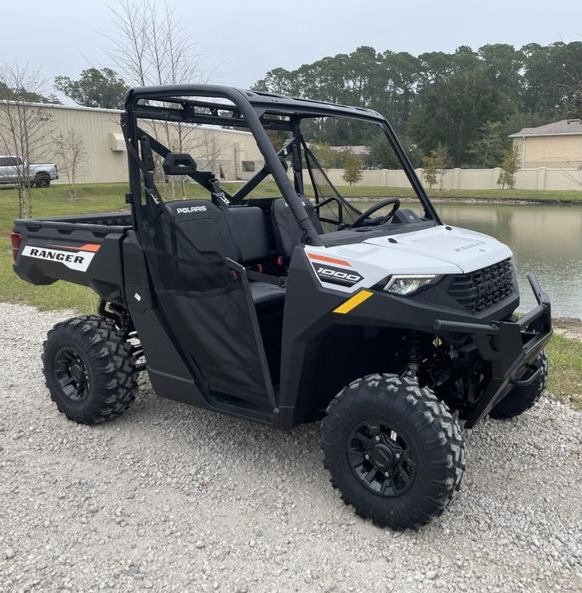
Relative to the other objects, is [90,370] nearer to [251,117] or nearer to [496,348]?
[251,117]

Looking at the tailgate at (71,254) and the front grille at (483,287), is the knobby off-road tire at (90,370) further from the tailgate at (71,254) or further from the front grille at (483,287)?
the front grille at (483,287)

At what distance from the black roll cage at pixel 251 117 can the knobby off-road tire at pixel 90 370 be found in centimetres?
85

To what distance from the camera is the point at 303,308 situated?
9.87 feet

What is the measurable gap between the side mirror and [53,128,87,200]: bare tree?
2740 cm

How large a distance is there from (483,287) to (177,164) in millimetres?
1833

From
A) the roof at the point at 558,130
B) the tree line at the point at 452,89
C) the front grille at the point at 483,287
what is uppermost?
the tree line at the point at 452,89

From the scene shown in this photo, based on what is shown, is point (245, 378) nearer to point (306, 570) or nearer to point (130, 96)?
point (306, 570)

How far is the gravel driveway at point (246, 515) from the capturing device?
2699 millimetres

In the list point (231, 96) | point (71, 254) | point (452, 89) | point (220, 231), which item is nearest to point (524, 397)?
point (220, 231)

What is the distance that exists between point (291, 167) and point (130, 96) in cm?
118

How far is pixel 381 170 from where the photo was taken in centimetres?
416

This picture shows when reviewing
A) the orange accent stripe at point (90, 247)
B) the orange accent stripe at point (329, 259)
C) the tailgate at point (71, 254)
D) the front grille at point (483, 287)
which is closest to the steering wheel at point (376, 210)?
the front grille at point (483, 287)

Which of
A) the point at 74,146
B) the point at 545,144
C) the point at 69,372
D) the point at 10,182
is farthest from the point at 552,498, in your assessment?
the point at 545,144

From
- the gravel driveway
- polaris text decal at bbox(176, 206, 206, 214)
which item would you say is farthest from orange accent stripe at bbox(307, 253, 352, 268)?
the gravel driveway
